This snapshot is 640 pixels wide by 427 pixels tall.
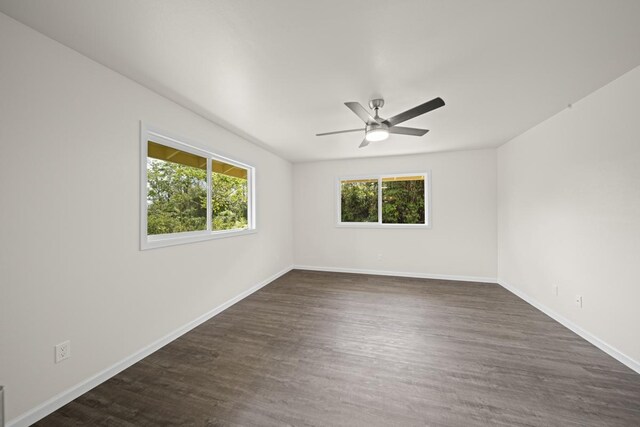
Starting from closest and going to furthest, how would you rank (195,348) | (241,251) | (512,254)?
1. (195,348)
2. (241,251)
3. (512,254)

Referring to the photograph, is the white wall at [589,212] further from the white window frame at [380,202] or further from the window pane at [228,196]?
the window pane at [228,196]

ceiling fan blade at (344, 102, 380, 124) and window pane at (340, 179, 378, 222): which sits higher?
ceiling fan blade at (344, 102, 380, 124)

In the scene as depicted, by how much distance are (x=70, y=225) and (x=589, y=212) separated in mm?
4521

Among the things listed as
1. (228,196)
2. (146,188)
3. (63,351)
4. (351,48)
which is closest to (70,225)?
(146,188)

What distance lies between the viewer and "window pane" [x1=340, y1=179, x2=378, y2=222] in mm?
5301

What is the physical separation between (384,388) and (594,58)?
2948 mm

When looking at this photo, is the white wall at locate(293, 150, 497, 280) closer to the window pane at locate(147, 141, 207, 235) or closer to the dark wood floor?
the dark wood floor

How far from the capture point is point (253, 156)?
160 inches

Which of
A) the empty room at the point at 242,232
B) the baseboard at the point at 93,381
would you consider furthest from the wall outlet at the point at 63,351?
the baseboard at the point at 93,381

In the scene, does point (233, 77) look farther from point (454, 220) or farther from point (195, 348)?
point (454, 220)

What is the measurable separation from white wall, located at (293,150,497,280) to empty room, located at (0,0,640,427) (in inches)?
34.2

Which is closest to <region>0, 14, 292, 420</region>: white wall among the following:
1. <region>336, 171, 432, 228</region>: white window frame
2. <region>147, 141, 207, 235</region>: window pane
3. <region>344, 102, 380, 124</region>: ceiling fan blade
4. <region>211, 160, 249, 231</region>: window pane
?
<region>147, 141, 207, 235</region>: window pane

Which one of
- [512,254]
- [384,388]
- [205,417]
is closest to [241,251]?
[205,417]

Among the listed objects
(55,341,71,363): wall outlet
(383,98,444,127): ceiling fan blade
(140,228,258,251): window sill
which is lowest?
(55,341,71,363): wall outlet
